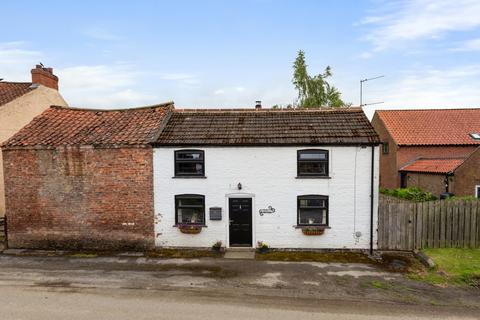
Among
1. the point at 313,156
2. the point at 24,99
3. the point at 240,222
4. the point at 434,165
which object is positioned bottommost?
the point at 240,222

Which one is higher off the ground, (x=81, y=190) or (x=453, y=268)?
(x=81, y=190)

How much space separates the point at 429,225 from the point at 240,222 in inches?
327

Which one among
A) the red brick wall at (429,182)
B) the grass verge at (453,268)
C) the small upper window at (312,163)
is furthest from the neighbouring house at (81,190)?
the red brick wall at (429,182)

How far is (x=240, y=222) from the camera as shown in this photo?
48.8 ft

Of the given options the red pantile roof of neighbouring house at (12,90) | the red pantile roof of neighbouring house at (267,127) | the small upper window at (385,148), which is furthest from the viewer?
the small upper window at (385,148)

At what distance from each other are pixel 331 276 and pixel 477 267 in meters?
5.35

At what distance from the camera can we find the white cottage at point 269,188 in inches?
567

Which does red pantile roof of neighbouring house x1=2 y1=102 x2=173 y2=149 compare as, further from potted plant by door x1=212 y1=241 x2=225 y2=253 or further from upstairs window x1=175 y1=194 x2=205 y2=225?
potted plant by door x1=212 y1=241 x2=225 y2=253

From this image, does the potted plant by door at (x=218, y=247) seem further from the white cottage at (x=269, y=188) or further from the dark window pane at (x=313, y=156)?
the dark window pane at (x=313, y=156)

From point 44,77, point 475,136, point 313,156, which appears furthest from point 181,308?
point 475,136

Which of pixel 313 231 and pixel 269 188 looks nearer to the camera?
pixel 313 231

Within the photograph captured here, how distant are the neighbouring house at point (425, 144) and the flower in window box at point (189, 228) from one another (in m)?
18.0

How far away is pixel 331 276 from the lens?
11.6 m

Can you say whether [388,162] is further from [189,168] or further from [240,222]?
[189,168]
